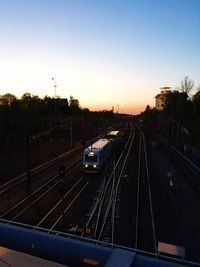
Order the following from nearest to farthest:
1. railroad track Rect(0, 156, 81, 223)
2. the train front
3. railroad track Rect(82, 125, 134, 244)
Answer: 1. railroad track Rect(82, 125, 134, 244)
2. railroad track Rect(0, 156, 81, 223)
3. the train front

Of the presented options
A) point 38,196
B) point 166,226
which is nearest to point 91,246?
point 166,226

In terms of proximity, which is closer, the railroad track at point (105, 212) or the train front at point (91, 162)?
the railroad track at point (105, 212)

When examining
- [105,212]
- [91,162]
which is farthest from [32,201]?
[91,162]

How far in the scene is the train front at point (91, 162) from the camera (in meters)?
35.9

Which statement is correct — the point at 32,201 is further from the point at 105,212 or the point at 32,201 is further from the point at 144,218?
the point at 144,218

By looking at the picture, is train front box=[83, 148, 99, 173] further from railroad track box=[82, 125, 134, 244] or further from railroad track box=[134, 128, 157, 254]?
railroad track box=[134, 128, 157, 254]

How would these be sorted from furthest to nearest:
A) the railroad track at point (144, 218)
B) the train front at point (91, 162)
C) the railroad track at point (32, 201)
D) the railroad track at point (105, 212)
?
1. the train front at point (91, 162)
2. the railroad track at point (32, 201)
3. the railroad track at point (105, 212)
4. the railroad track at point (144, 218)

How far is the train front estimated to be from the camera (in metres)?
35.9

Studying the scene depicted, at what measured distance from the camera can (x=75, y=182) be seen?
108 feet

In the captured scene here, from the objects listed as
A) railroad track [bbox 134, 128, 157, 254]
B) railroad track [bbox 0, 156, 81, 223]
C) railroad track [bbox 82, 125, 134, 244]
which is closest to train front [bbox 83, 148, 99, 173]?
railroad track [bbox 82, 125, 134, 244]

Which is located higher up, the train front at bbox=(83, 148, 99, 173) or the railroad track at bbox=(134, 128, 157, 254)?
the train front at bbox=(83, 148, 99, 173)

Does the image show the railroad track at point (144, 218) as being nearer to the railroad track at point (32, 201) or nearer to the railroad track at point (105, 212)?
the railroad track at point (105, 212)

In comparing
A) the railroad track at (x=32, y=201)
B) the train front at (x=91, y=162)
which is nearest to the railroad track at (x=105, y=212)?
the train front at (x=91, y=162)

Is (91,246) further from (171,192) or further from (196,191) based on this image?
(196,191)
